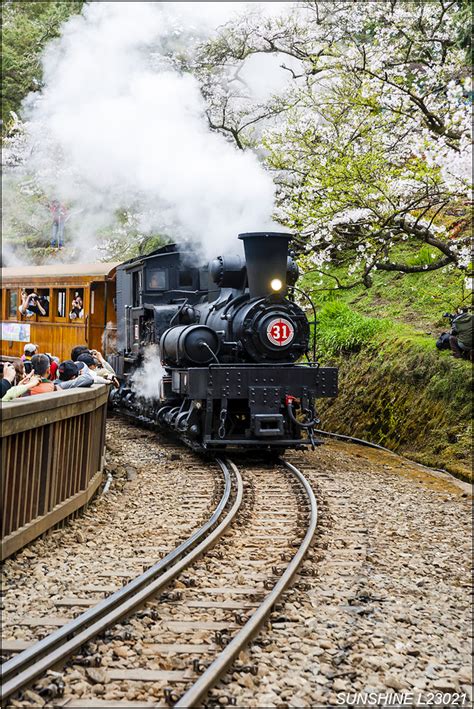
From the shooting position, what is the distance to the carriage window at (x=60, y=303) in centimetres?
1678

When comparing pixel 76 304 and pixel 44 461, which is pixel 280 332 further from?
pixel 76 304

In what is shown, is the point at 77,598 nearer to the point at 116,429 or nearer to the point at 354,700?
the point at 354,700

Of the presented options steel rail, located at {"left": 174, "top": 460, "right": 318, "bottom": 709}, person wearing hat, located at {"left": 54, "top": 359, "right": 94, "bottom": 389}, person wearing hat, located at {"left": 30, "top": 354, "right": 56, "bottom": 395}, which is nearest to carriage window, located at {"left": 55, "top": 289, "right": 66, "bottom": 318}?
person wearing hat, located at {"left": 54, "top": 359, "right": 94, "bottom": 389}

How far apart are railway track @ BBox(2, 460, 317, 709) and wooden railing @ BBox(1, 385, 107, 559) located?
105 cm

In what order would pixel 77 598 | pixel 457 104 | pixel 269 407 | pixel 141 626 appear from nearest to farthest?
pixel 141 626 → pixel 77 598 → pixel 269 407 → pixel 457 104

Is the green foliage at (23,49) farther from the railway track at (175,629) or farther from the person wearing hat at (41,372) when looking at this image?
the railway track at (175,629)

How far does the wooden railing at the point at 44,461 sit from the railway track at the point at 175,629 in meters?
1.05

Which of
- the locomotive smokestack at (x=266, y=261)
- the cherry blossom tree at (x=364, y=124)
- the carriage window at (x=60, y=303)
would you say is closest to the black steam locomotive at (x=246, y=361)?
the locomotive smokestack at (x=266, y=261)

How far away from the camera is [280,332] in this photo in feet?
34.6

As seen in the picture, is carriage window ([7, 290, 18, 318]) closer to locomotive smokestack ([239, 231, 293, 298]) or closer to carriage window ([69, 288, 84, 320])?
carriage window ([69, 288, 84, 320])

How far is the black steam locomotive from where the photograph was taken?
406 inches

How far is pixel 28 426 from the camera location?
5.86m

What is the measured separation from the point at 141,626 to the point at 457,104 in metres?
9.53

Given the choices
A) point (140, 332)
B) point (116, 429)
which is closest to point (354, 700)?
point (140, 332)
